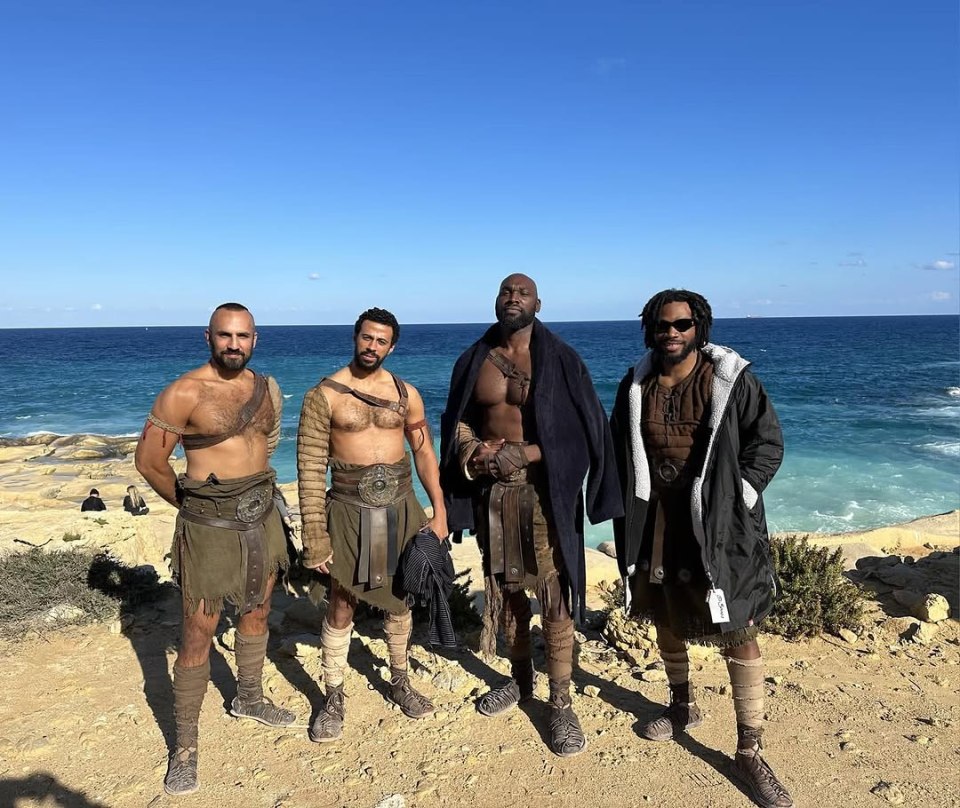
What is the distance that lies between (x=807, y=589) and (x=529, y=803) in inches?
109

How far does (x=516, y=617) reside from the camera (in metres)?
3.72

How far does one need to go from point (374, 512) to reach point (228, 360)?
107cm

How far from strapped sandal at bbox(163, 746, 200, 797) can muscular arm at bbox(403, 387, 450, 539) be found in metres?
1.62

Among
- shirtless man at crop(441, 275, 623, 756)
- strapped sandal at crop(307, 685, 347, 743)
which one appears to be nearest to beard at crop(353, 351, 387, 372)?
shirtless man at crop(441, 275, 623, 756)

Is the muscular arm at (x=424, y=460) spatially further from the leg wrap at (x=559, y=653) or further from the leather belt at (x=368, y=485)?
the leg wrap at (x=559, y=653)

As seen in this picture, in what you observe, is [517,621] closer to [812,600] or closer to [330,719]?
[330,719]

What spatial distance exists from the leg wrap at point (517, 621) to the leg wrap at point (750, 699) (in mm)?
1142

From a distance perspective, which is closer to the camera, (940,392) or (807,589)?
(807,589)

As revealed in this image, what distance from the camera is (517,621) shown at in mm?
3730

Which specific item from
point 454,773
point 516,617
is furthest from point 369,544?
point 454,773

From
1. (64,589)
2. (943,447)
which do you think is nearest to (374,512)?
(64,589)

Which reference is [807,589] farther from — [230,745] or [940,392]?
[940,392]

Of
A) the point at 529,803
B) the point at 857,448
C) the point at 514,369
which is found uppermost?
the point at 514,369

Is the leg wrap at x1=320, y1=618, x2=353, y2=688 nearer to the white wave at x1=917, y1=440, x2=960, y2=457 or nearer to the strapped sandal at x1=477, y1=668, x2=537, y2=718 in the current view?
the strapped sandal at x1=477, y1=668, x2=537, y2=718
